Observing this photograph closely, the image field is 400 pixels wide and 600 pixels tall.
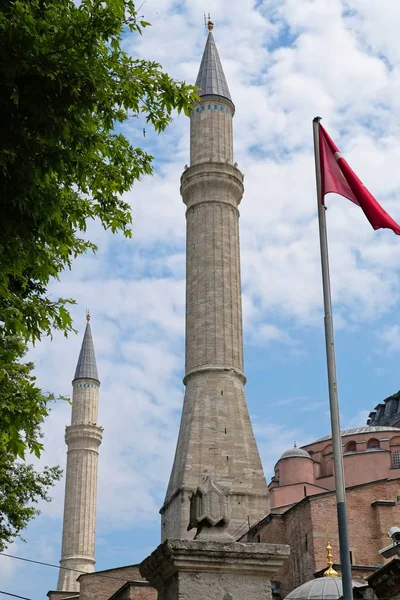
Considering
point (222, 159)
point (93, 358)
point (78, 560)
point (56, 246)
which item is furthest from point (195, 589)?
point (93, 358)

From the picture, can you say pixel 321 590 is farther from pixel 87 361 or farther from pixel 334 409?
pixel 87 361

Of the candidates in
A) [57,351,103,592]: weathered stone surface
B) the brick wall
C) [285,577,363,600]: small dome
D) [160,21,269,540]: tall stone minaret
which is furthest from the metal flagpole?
[57,351,103,592]: weathered stone surface

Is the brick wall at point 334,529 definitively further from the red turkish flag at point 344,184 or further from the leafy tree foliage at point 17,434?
the red turkish flag at point 344,184

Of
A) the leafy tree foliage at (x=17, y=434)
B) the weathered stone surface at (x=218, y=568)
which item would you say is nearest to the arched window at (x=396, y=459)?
the leafy tree foliage at (x=17, y=434)

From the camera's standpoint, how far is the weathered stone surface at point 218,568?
496cm

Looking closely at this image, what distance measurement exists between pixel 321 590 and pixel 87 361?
33298 millimetres

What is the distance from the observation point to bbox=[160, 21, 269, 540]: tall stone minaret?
3109 cm

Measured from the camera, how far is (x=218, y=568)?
4996 millimetres

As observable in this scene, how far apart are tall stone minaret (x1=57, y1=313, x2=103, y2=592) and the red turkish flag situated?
38815mm

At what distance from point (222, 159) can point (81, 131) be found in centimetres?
2952

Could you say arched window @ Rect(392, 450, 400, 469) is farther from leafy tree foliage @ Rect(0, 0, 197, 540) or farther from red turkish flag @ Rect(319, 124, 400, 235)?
leafy tree foliage @ Rect(0, 0, 197, 540)

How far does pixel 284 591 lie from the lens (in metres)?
28.4

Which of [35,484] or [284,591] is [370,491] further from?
[35,484]

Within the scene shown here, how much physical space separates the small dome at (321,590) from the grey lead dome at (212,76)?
73.7ft
